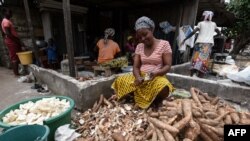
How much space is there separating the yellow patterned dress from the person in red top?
3992mm

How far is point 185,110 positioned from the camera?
7.01 feet

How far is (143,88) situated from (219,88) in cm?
141

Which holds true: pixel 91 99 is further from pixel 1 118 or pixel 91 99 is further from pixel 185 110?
pixel 185 110

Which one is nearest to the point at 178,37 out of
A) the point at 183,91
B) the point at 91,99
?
the point at 183,91

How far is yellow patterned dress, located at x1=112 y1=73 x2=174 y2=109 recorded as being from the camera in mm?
Result: 2553

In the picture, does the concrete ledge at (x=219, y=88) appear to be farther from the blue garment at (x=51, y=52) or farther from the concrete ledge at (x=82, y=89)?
the blue garment at (x=51, y=52)

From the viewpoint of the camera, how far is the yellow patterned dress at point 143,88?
8.38ft

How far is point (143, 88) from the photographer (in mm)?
2732

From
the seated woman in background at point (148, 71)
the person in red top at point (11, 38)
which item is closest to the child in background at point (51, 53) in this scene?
the person in red top at point (11, 38)

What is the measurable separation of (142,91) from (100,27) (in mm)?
6303

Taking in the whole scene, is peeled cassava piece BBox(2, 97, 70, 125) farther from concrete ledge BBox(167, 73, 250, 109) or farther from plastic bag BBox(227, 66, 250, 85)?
plastic bag BBox(227, 66, 250, 85)

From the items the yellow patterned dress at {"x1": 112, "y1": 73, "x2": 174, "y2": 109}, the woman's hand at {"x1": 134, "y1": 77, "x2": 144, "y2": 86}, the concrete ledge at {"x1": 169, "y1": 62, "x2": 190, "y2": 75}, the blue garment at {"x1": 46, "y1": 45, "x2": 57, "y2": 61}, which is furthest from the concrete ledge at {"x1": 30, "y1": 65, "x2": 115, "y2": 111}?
the blue garment at {"x1": 46, "y1": 45, "x2": 57, "y2": 61}

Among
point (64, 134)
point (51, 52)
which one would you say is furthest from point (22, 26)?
point (64, 134)

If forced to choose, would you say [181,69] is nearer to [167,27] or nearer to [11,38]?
[167,27]
